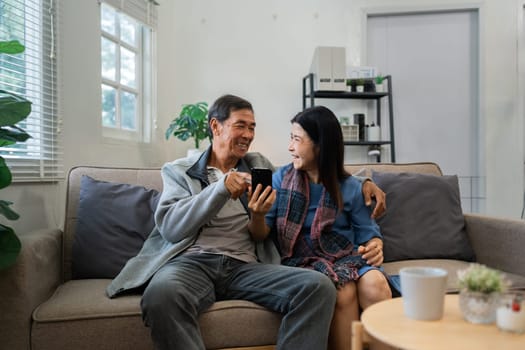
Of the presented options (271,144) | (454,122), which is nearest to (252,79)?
(271,144)

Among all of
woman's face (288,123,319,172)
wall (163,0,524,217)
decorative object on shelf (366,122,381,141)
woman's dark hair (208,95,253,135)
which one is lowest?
woman's face (288,123,319,172)

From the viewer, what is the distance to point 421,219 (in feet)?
6.31

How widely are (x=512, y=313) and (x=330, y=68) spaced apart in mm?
2779

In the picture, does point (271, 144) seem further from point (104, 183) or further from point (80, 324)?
point (80, 324)

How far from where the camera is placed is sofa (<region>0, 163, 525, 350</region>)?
135cm

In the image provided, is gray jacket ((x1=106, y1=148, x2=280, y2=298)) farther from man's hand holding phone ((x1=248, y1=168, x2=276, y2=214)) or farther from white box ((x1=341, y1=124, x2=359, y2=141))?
white box ((x1=341, y1=124, x2=359, y2=141))

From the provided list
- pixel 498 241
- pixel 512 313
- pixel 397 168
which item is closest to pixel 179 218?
pixel 512 313

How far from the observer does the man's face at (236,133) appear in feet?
5.49

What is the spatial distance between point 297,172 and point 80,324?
0.87m

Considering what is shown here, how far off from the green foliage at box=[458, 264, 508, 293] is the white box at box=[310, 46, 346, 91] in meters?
2.64

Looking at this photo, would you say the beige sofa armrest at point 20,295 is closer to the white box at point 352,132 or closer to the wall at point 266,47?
the wall at point 266,47

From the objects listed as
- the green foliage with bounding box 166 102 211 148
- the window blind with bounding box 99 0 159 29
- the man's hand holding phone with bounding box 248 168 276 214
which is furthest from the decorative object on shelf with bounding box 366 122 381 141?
the man's hand holding phone with bounding box 248 168 276 214

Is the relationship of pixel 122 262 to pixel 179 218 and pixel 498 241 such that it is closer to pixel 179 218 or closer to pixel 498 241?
pixel 179 218

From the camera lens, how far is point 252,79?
12.3 feet
